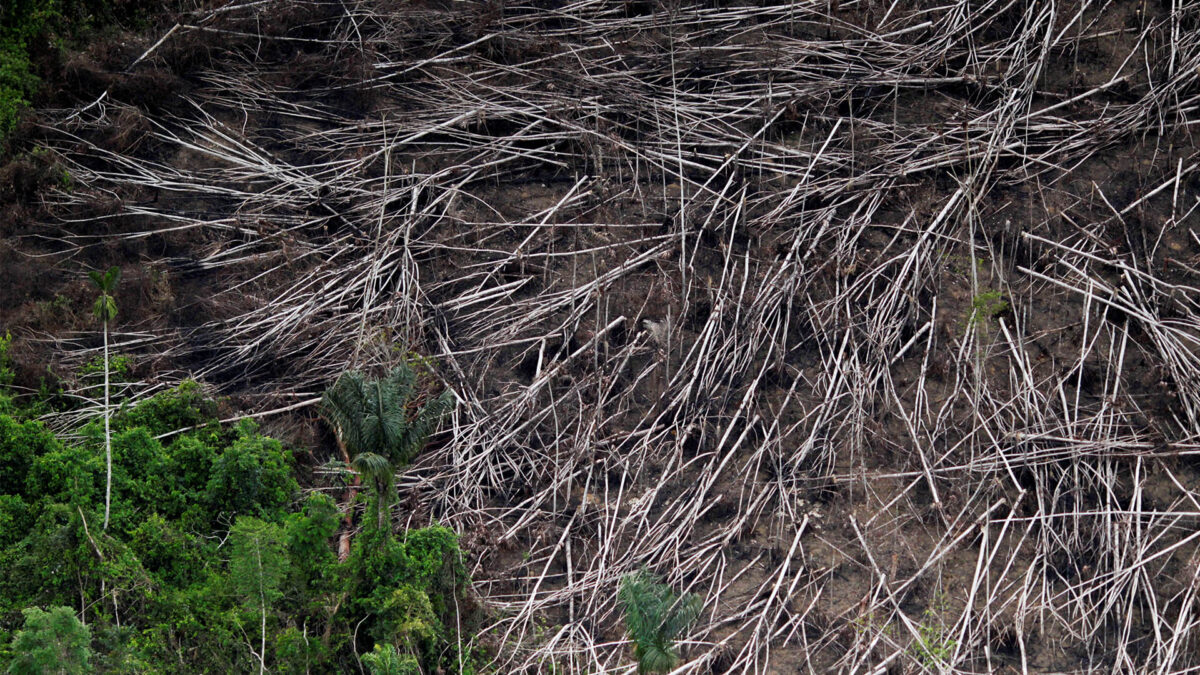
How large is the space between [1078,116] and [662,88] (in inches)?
105

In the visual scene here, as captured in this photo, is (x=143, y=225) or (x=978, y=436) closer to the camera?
(x=978, y=436)

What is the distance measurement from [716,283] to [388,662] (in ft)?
10.3

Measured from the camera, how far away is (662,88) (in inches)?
324

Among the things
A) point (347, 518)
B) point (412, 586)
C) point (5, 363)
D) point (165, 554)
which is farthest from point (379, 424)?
point (5, 363)

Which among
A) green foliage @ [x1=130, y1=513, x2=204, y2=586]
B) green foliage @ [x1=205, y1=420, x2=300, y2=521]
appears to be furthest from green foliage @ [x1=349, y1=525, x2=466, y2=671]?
green foliage @ [x1=130, y1=513, x2=204, y2=586]

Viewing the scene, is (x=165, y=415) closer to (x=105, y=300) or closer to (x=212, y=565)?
(x=105, y=300)

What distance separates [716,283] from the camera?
24.0 feet

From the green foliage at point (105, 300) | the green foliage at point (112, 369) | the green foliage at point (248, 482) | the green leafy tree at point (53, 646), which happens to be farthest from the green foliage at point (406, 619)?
the green foliage at point (112, 369)

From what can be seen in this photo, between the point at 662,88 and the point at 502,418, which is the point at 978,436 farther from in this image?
the point at 662,88

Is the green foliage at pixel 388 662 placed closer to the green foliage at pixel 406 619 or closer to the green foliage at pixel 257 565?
the green foliage at pixel 406 619

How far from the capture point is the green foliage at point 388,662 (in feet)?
16.9

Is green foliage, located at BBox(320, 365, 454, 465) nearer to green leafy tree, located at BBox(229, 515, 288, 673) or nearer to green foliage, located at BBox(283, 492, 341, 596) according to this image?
green foliage, located at BBox(283, 492, 341, 596)

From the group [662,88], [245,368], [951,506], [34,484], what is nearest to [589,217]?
[662,88]

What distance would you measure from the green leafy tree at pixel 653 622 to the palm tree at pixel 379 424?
1163 mm
